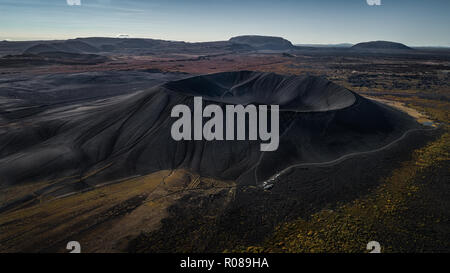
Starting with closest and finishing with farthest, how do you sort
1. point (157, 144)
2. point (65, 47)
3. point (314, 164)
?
1. point (314, 164)
2. point (157, 144)
3. point (65, 47)

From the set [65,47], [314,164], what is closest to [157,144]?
[314,164]

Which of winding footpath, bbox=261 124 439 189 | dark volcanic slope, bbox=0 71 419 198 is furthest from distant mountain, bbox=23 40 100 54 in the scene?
winding footpath, bbox=261 124 439 189

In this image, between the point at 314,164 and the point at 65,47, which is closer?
the point at 314,164

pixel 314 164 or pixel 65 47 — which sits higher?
pixel 65 47

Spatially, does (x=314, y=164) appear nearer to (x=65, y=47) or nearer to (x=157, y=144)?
(x=157, y=144)

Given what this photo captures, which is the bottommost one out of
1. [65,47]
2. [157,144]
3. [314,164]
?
[314,164]

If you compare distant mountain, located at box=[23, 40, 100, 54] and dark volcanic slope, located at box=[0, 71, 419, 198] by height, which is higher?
distant mountain, located at box=[23, 40, 100, 54]

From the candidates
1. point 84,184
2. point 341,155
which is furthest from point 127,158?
point 341,155

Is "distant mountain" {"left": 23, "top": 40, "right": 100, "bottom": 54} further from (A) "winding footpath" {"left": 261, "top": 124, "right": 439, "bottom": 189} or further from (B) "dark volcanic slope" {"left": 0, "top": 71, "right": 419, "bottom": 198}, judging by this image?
(A) "winding footpath" {"left": 261, "top": 124, "right": 439, "bottom": 189}

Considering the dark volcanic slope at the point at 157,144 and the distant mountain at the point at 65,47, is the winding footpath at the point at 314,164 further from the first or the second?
the distant mountain at the point at 65,47

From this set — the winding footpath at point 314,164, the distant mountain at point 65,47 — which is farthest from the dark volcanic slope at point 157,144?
the distant mountain at point 65,47
